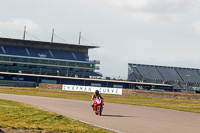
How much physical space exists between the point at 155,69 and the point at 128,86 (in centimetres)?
1501

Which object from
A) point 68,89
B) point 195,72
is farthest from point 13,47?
point 195,72

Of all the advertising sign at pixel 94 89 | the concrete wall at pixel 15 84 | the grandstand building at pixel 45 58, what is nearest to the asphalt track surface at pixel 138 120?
the advertising sign at pixel 94 89

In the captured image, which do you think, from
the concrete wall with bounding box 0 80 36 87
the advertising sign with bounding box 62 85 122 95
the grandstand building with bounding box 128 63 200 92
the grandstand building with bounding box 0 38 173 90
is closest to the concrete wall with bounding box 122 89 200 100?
the advertising sign with bounding box 62 85 122 95

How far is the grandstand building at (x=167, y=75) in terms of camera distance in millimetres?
83688

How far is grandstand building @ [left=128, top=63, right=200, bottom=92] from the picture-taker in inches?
3295

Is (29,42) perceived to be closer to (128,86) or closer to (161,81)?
(128,86)

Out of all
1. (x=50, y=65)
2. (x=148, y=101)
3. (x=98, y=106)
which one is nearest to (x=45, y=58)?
(x=50, y=65)

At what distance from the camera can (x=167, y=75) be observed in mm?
88188

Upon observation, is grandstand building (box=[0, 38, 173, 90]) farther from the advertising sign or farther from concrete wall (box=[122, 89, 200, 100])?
concrete wall (box=[122, 89, 200, 100])

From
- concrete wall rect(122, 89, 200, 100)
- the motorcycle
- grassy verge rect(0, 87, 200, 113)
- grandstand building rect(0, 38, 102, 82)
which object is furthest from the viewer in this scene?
grandstand building rect(0, 38, 102, 82)

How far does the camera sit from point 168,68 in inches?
3644

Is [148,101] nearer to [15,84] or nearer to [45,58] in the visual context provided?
[15,84]

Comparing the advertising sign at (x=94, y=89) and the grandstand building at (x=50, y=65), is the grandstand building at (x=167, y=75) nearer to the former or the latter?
the grandstand building at (x=50, y=65)

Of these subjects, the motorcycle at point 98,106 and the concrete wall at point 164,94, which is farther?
the concrete wall at point 164,94
